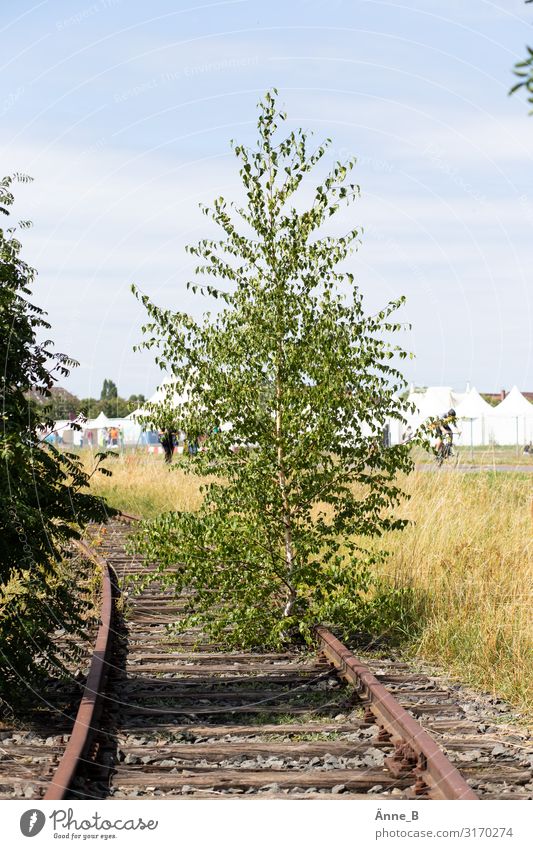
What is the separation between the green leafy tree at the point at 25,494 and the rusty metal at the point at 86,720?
0.34 metres

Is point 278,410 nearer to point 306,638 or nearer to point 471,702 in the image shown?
point 306,638

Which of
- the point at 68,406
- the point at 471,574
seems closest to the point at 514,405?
the point at 471,574

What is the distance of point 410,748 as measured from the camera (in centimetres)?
582

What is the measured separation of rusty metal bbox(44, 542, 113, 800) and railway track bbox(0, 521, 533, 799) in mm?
11

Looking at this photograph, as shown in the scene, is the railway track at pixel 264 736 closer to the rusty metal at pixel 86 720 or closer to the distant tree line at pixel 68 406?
the rusty metal at pixel 86 720

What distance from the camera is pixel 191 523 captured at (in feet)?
30.0

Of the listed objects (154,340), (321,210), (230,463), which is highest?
(321,210)

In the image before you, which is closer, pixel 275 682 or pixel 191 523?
pixel 275 682

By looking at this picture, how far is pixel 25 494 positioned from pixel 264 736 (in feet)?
6.93

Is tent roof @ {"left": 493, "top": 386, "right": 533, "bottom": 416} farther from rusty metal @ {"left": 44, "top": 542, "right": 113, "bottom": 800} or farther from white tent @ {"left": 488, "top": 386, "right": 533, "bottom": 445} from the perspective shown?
rusty metal @ {"left": 44, "top": 542, "right": 113, "bottom": 800}

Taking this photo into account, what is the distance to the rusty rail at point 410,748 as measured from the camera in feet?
16.9

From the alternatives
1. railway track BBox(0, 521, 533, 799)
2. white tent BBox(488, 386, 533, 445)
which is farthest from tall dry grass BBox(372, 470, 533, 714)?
A: white tent BBox(488, 386, 533, 445)

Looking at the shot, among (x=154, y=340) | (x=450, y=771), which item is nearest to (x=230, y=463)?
(x=154, y=340)

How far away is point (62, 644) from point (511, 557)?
424 centimetres
